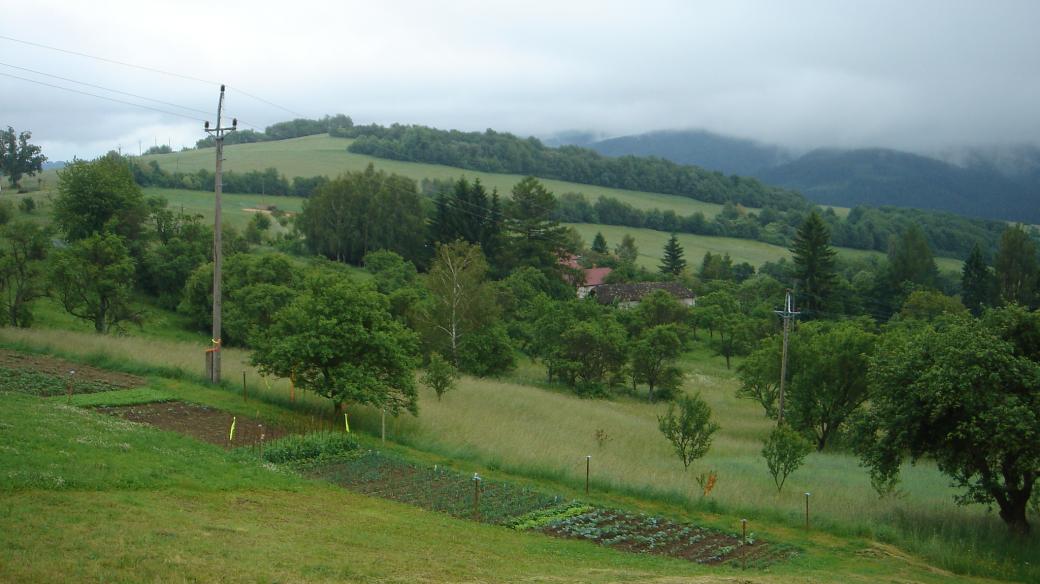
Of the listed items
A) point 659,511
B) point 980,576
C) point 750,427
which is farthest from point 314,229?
point 980,576

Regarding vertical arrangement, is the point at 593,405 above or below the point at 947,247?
below

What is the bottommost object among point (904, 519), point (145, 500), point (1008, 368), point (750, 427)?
point (750, 427)

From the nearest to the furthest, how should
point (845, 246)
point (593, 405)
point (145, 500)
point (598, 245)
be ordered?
point (145, 500) → point (593, 405) → point (598, 245) → point (845, 246)

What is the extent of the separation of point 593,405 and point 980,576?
90.9 ft

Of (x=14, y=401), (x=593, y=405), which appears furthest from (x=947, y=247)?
(x=14, y=401)

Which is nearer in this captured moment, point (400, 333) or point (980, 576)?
point (980, 576)

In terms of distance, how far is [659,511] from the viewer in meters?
21.1

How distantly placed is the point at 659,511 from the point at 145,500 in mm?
11961

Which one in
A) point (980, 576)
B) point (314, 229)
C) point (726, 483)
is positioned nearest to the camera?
point (980, 576)

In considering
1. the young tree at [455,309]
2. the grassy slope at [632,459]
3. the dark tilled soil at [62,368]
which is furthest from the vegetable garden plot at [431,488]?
the young tree at [455,309]

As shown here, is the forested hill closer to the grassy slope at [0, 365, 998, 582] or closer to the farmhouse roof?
the farmhouse roof

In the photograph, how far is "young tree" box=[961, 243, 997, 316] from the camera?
9081 centimetres

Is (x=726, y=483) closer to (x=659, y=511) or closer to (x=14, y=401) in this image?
(x=659, y=511)

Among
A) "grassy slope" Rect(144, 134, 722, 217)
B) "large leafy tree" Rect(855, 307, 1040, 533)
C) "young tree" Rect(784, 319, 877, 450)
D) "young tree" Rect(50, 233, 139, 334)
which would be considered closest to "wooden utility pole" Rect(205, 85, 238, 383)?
"young tree" Rect(50, 233, 139, 334)
